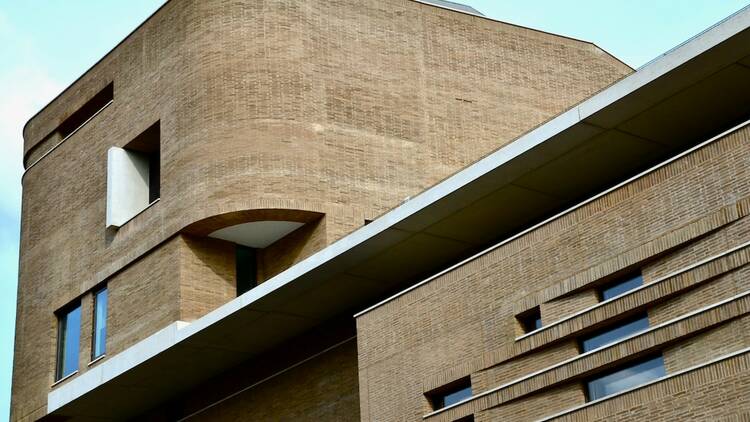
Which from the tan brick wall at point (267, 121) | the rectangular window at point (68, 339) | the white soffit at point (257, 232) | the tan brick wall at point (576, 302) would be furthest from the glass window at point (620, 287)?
the rectangular window at point (68, 339)

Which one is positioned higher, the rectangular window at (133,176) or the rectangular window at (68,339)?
the rectangular window at (133,176)

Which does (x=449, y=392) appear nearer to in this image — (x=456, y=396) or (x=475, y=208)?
(x=456, y=396)

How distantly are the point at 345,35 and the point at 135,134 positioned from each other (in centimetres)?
567

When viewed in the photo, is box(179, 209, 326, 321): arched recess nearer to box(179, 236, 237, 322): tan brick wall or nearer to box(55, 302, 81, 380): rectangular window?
box(179, 236, 237, 322): tan brick wall

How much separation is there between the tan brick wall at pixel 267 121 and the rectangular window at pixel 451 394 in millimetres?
7124

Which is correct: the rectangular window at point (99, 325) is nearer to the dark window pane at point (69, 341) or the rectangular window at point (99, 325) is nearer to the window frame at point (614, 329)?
the dark window pane at point (69, 341)

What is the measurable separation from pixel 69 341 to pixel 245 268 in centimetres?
571

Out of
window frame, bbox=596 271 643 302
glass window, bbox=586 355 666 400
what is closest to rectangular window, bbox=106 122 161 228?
window frame, bbox=596 271 643 302

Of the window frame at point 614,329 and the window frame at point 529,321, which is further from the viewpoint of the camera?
the window frame at point 529,321

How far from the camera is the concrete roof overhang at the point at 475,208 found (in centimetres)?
2228

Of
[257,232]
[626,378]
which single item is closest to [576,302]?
[626,378]

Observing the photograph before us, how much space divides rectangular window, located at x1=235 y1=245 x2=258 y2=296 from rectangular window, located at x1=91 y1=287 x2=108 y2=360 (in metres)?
3.78

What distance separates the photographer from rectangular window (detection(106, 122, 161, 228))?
3353cm

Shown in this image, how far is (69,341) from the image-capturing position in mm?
34906
